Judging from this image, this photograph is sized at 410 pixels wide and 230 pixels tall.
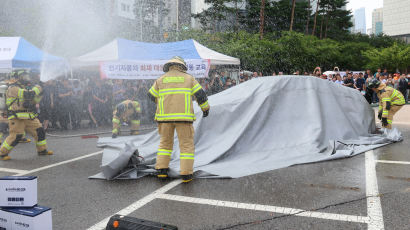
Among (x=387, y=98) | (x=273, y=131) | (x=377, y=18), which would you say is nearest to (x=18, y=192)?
(x=273, y=131)


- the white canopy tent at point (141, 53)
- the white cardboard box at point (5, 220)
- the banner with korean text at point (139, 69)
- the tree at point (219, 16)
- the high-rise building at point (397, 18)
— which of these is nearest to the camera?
the white cardboard box at point (5, 220)

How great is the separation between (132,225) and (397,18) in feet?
287

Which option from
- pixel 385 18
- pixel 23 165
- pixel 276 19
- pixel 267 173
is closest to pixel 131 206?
pixel 267 173

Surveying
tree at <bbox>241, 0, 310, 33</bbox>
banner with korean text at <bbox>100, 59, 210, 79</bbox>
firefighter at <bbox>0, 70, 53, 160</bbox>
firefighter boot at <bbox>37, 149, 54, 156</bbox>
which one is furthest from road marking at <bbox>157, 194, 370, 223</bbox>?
tree at <bbox>241, 0, 310, 33</bbox>

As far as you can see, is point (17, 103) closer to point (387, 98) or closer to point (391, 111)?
point (387, 98)

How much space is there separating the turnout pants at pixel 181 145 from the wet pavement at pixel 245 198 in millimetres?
255

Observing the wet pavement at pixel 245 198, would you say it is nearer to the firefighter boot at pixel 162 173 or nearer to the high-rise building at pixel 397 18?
the firefighter boot at pixel 162 173

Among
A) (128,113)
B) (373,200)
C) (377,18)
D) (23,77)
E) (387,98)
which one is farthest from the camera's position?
(377,18)

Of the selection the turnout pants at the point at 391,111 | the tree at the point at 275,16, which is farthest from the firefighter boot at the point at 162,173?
the tree at the point at 275,16

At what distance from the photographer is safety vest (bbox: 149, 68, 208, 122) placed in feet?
16.7

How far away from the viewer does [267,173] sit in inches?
216

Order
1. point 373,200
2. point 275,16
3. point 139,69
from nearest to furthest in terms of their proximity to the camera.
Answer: point 373,200
point 139,69
point 275,16

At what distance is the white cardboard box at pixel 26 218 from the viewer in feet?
9.22

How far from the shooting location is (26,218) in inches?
111
